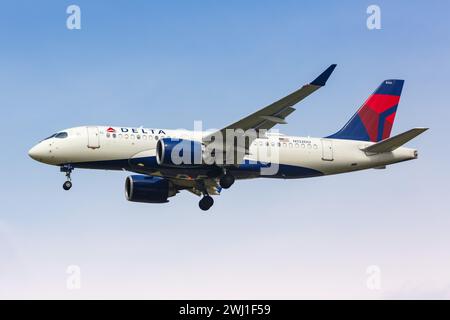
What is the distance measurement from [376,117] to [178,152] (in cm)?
1353

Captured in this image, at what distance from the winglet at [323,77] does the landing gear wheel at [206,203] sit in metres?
14.0

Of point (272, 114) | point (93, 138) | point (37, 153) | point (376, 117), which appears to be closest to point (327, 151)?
point (376, 117)

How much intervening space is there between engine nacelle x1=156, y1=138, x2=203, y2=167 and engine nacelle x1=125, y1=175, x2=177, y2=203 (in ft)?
18.5

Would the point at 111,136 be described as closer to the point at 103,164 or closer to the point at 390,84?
the point at 103,164

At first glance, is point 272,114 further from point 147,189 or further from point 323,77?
point 147,189

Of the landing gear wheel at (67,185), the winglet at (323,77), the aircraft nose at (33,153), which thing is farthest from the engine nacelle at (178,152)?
the winglet at (323,77)

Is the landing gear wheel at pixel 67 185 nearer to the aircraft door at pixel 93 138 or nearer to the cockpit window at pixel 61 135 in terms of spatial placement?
the aircraft door at pixel 93 138

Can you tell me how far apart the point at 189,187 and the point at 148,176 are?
7.96 feet

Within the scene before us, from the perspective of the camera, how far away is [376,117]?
5550cm

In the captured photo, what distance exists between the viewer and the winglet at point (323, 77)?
4109 cm

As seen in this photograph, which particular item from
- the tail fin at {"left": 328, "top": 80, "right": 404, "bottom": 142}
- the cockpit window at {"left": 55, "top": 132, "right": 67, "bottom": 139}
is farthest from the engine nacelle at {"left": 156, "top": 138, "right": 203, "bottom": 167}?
the tail fin at {"left": 328, "top": 80, "right": 404, "bottom": 142}

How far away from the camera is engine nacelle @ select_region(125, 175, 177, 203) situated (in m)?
53.7

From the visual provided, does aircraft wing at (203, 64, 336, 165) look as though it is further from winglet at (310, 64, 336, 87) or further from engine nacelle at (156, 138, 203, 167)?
engine nacelle at (156, 138, 203, 167)

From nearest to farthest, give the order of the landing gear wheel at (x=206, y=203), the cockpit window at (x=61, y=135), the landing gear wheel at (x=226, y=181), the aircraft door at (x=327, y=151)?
the cockpit window at (x=61, y=135) → the landing gear wheel at (x=226, y=181) → the aircraft door at (x=327, y=151) → the landing gear wheel at (x=206, y=203)
